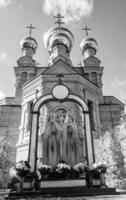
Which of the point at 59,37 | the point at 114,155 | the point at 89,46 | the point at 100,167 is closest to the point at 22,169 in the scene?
the point at 100,167

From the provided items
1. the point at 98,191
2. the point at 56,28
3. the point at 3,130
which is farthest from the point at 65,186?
the point at 56,28

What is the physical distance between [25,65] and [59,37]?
7088 millimetres

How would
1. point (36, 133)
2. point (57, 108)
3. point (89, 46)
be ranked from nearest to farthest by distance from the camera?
point (36, 133) < point (57, 108) < point (89, 46)

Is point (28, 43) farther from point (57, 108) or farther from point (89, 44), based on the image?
point (57, 108)

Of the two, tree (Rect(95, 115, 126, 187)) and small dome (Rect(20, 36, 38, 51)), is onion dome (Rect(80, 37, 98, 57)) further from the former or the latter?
tree (Rect(95, 115, 126, 187))

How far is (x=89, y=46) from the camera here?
92.3 feet

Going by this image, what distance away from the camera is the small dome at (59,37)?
2795 cm

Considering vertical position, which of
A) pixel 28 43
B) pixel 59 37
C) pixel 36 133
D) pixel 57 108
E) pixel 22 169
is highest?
pixel 59 37

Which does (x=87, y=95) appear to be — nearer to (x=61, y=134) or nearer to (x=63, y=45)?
(x=61, y=134)

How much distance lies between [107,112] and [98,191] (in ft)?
46.6

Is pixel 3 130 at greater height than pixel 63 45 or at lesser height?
lesser

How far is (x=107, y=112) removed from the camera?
21.1m

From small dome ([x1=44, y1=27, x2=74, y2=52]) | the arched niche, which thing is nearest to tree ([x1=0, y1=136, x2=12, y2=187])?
the arched niche

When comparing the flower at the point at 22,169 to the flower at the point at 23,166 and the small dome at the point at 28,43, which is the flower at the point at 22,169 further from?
the small dome at the point at 28,43
